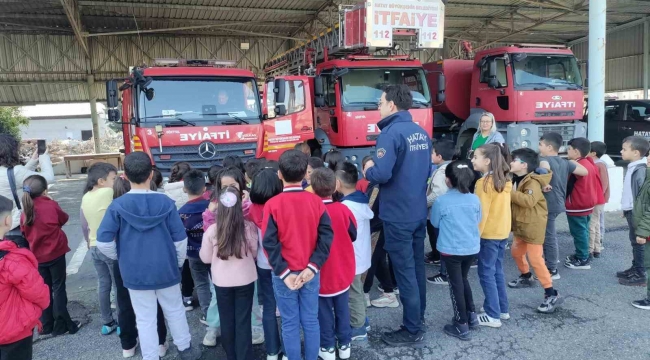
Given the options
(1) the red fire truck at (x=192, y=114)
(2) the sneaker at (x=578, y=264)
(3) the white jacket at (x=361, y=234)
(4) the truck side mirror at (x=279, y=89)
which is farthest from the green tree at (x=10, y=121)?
(2) the sneaker at (x=578, y=264)

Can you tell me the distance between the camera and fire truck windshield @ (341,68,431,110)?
760 centimetres

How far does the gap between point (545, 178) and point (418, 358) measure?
1.94 m

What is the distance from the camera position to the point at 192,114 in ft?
19.2

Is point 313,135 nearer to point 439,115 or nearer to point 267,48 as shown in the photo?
point 439,115

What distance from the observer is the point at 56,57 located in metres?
17.0

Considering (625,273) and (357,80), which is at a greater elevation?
(357,80)

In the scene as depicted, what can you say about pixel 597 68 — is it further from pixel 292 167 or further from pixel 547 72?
pixel 292 167

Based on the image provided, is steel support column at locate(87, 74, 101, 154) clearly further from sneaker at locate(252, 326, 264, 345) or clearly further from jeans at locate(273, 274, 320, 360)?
jeans at locate(273, 274, 320, 360)

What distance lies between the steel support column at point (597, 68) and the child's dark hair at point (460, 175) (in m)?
5.37

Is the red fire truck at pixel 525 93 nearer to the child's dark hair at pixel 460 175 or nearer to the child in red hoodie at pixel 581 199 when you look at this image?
the child in red hoodie at pixel 581 199

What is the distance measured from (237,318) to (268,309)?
221mm

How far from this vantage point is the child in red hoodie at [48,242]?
11.3 feet

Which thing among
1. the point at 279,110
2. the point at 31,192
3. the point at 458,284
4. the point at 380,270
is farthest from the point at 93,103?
the point at 458,284

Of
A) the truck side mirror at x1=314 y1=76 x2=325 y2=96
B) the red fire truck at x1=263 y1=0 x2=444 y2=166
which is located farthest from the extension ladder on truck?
the truck side mirror at x1=314 y1=76 x2=325 y2=96
